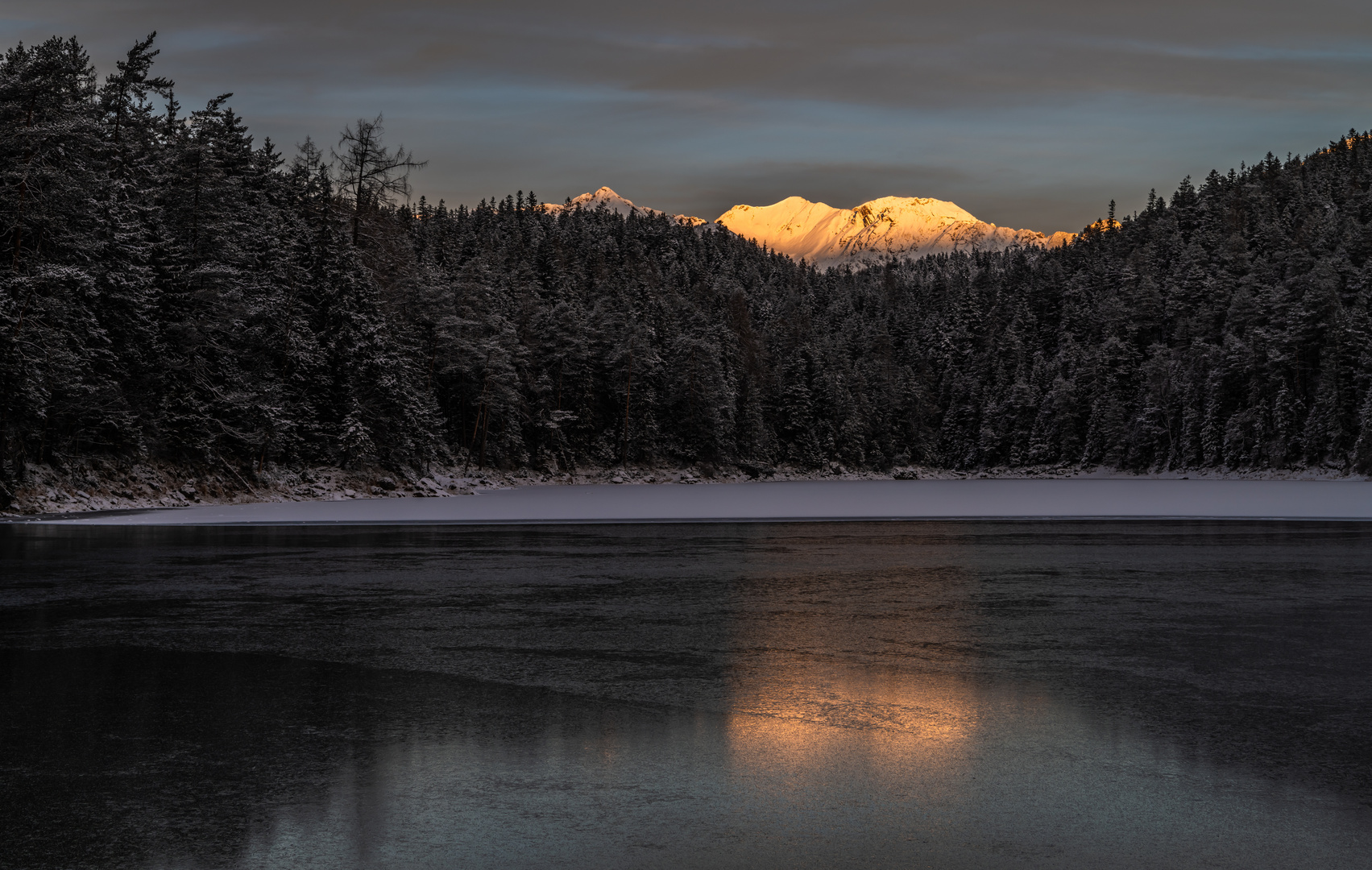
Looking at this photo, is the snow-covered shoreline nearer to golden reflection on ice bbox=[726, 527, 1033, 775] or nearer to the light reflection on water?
golden reflection on ice bbox=[726, 527, 1033, 775]

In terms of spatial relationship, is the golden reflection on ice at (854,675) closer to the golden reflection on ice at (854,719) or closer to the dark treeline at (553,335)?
the golden reflection on ice at (854,719)

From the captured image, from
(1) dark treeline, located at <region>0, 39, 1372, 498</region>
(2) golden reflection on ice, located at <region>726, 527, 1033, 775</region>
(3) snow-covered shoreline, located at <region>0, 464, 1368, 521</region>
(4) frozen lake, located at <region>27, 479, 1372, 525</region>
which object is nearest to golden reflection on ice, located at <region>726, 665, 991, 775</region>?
(2) golden reflection on ice, located at <region>726, 527, 1033, 775</region>

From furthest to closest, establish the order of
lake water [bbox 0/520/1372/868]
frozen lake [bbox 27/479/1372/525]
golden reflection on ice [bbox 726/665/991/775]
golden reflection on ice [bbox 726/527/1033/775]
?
frozen lake [bbox 27/479/1372/525] → golden reflection on ice [bbox 726/527/1033/775] → golden reflection on ice [bbox 726/665/991/775] → lake water [bbox 0/520/1372/868]

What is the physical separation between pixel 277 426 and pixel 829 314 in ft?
489

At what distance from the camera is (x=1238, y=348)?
11756cm

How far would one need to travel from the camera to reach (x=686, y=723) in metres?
8.43

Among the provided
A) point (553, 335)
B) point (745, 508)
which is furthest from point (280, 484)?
point (553, 335)

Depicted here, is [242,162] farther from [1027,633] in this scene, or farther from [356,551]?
[1027,633]

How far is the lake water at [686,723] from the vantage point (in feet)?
19.1

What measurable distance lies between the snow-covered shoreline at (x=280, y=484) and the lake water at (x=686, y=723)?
25.0 m

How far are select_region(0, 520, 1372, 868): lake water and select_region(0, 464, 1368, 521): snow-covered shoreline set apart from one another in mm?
25023

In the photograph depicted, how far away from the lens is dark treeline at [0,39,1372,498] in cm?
4203

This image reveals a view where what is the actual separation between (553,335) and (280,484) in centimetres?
4712

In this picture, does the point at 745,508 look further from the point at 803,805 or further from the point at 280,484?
the point at 803,805
